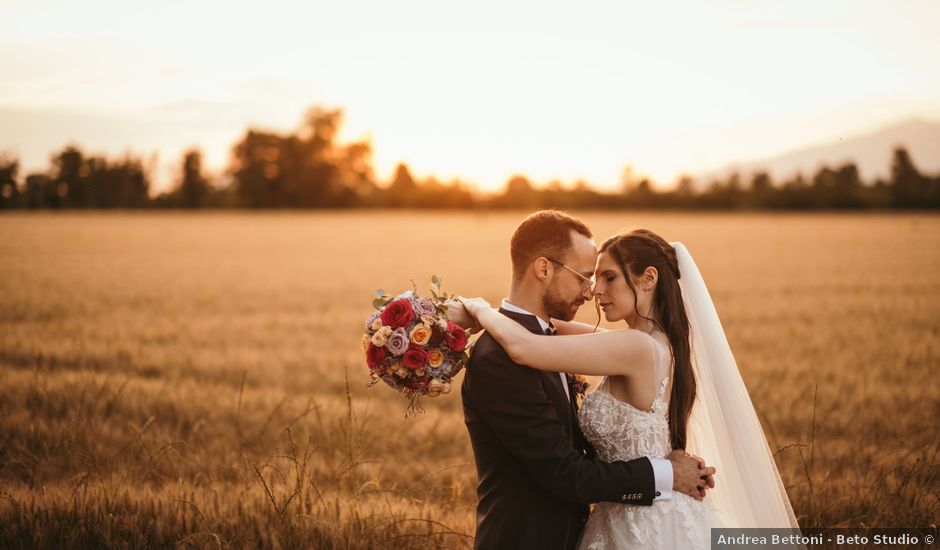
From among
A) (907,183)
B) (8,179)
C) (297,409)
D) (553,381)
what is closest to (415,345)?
(553,381)

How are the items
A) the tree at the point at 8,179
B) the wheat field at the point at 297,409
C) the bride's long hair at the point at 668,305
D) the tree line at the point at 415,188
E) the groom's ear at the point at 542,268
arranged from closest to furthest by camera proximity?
1. the groom's ear at the point at 542,268
2. the bride's long hair at the point at 668,305
3. the wheat field at the point at 297,409
4. the tree at the point at 8,179
5. the tree line at the point at 415,188

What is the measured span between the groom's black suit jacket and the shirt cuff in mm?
48

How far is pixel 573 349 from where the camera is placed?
3502 millimetres

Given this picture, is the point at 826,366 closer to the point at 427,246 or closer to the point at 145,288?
the point at 145,288

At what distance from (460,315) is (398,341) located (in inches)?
21.0

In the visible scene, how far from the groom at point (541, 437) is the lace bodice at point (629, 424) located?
10 centimetres

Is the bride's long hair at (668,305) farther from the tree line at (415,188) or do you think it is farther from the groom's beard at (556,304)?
the tree line at (415,188)

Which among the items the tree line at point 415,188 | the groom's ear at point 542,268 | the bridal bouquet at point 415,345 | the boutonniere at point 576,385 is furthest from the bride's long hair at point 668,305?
the tree line at point 415,188

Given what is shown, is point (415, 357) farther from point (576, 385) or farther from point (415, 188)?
point (415, 188)

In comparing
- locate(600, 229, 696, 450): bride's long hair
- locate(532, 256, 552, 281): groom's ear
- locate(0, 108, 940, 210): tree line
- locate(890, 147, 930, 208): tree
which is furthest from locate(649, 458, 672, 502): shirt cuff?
locate(890, 147, 930, 208): tree

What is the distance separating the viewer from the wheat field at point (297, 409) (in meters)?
5.04

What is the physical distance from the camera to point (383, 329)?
11.9ft

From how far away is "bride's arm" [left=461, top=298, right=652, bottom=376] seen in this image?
3459mm

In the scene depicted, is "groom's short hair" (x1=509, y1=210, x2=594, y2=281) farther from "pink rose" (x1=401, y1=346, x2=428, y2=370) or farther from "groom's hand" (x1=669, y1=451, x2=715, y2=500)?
"groom's hand" (x1=669, y1=451, x2=715, y2=500)
